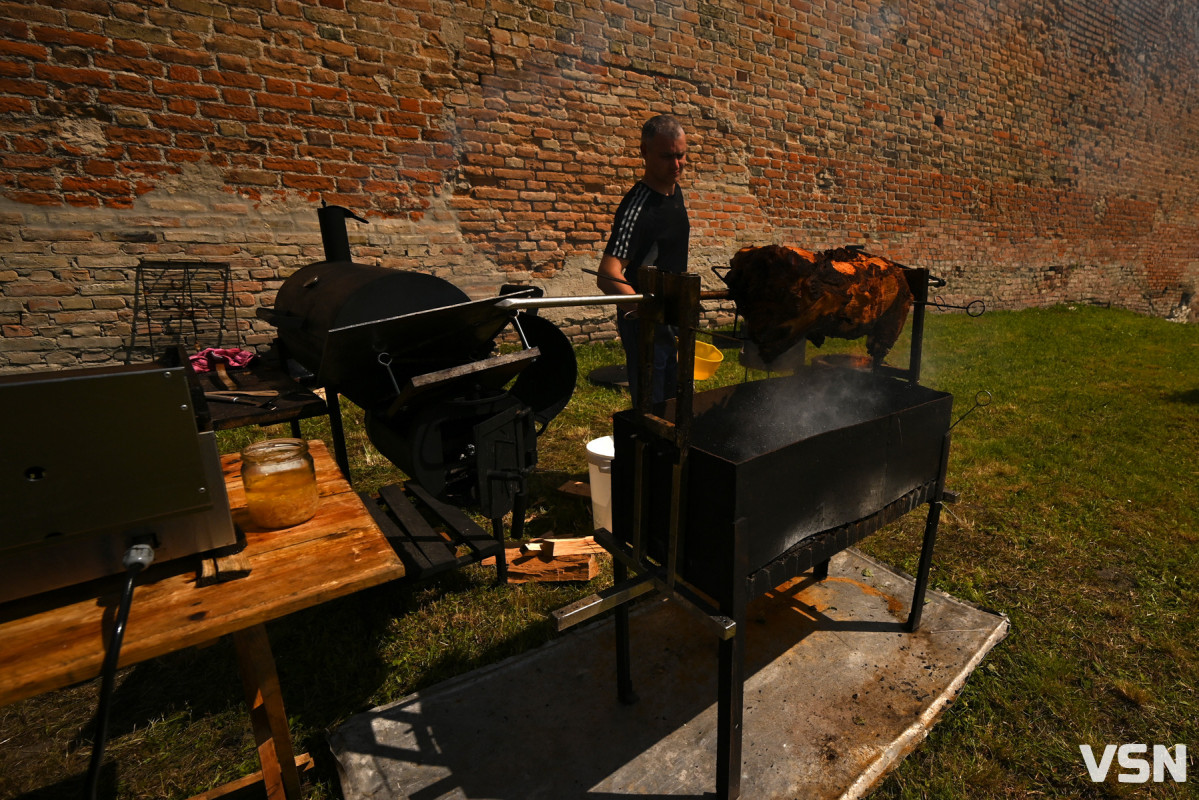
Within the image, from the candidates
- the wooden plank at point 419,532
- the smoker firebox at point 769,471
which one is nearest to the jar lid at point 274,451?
the smoker firebox at point 769,471

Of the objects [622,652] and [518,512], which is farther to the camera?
[518,512]

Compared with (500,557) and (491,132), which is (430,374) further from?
(491,132)

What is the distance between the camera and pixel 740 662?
184 centimetres

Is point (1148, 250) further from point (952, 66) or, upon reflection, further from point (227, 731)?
point (227, 731)

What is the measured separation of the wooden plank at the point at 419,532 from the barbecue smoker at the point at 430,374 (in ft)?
0.04

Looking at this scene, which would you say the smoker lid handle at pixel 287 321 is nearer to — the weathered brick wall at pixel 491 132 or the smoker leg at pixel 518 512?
the smoker leg at pixel 518 512

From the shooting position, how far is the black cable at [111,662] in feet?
3.64

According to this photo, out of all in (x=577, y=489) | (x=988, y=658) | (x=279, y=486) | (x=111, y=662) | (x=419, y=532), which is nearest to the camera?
(x=111, y=662)

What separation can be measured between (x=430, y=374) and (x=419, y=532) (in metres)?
1.29

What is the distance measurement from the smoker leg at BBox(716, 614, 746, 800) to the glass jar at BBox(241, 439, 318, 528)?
1395 millimetres

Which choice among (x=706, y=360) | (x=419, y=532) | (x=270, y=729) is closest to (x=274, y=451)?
(x=270, y=729)

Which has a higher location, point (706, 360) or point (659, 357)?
point (659, 357)

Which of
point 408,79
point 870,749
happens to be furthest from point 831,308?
point 408,79

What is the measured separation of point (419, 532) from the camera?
3154mm
